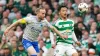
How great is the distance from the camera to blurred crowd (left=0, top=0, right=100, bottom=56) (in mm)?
15539

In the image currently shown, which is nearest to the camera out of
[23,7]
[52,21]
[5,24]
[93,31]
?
[93,31]

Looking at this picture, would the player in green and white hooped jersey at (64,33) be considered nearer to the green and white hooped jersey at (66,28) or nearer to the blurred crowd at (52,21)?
the green and white hooped jersey at (66,28)

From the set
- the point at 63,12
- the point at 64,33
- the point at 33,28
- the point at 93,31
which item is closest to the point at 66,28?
the point at 64,33

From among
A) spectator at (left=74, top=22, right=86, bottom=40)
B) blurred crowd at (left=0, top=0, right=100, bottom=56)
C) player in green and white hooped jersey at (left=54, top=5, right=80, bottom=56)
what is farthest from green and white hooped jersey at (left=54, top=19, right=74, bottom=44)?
spectator at (left=74, top=22, right=86, bottom=40)

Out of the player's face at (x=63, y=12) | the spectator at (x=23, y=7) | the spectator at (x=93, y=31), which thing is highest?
the player's face at (x=63, y=12)

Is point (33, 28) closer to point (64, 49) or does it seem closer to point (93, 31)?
point (64, 49)

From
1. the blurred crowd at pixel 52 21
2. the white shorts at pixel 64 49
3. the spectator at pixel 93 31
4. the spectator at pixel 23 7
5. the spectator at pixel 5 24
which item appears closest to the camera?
the white shorts at pixel 64 49

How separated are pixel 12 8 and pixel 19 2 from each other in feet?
1.25

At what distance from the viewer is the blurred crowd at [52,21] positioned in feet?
51.0

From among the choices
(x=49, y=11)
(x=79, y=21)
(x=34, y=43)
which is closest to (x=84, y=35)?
(x=79, y=21)

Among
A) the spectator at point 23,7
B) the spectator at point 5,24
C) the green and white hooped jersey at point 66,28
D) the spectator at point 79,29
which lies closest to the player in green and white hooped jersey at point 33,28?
the green and white hooped jersey at point 66,28

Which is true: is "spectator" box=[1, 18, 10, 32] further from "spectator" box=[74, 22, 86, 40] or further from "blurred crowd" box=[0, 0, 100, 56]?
"spectator" box=[74, 22, 86, 40]

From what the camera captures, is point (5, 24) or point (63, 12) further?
point (5, 24)

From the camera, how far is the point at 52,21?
56.7 feet
